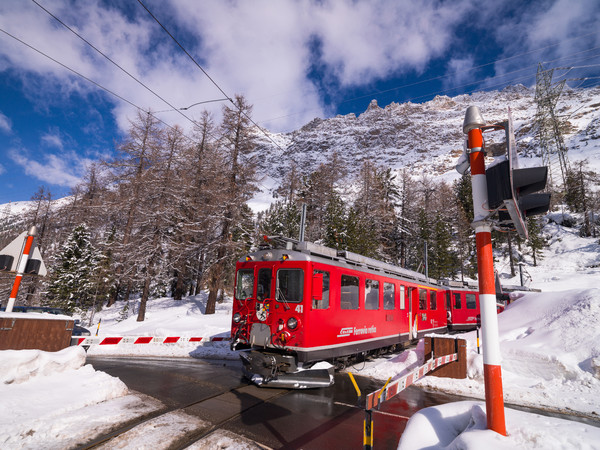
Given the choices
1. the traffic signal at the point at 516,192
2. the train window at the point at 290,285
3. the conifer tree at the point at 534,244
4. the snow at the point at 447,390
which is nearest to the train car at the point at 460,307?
the snow at the point at 447,390

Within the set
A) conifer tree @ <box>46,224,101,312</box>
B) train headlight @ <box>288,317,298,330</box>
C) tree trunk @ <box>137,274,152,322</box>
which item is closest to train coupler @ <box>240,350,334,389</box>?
train headlight @ <box>288,317,298,330</box>

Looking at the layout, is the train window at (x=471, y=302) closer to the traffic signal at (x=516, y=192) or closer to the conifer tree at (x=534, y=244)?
the traffic signal at (x=516, y=192)

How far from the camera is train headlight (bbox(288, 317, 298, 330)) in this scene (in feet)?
23.4

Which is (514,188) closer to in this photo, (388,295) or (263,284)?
(263,284)

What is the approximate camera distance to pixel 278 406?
5957 mm

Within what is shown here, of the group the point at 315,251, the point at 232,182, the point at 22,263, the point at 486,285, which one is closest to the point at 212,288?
the point at 232,182

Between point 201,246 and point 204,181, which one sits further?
point 204,181

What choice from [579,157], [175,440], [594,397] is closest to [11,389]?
[175,440]

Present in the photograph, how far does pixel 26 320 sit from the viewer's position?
6816mm

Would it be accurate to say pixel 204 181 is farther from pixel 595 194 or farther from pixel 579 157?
pixel 579 157

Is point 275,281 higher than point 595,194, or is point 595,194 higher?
point 595,194

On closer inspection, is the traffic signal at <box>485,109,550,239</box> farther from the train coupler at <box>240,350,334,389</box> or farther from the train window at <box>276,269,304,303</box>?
the train coupler at <box>240,350,334,389</box>

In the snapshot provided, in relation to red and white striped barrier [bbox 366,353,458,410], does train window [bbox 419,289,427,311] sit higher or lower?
higher

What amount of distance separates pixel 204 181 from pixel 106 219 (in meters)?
9.68
